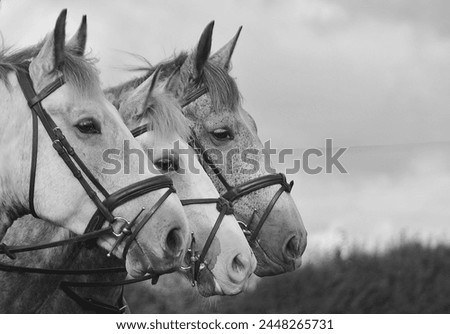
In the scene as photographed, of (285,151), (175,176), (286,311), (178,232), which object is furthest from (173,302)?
(178,232)

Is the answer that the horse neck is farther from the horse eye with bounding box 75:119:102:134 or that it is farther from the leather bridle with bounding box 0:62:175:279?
the horse eye with bounding box 75:119:102:134

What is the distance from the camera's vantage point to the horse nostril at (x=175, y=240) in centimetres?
433

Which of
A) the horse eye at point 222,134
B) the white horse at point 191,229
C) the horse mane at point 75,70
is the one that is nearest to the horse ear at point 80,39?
the horse mane at point 75,70

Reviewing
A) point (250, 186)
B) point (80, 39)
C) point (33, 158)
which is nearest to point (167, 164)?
point (250, 186)

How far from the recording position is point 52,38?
4.46 meters

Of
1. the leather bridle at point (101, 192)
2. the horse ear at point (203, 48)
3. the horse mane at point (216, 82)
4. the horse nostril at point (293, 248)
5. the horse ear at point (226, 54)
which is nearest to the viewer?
the leather bridle at point (101, 192)

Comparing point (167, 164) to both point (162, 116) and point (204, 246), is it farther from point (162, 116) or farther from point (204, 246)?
point (204, 246)

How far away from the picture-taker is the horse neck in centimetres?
440

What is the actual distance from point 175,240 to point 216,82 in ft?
8.39

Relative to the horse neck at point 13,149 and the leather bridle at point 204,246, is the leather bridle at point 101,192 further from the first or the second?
the leather bridle at point 204,246

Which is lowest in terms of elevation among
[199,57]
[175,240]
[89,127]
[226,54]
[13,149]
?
[175,240]

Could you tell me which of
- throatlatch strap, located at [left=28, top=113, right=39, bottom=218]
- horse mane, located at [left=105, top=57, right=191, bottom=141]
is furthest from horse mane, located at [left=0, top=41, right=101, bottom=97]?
horse mane, located at [left=105, top=57, right=191, bottom=141]

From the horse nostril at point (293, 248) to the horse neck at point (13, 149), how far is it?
8.46 feet

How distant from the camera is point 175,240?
172 inches
